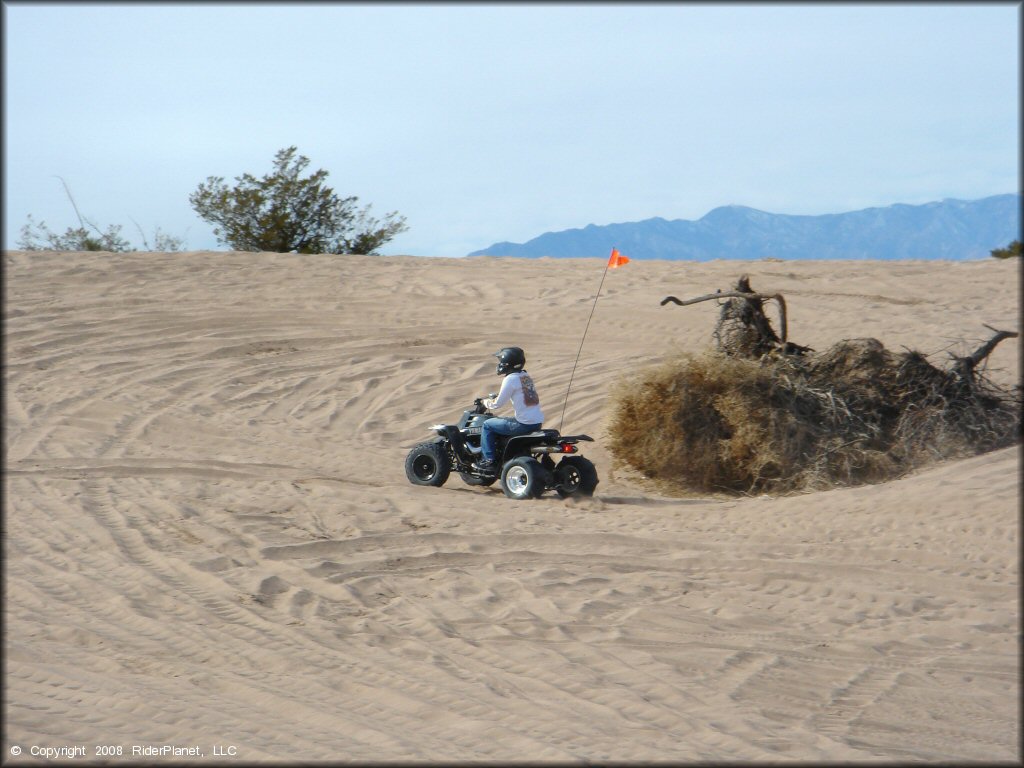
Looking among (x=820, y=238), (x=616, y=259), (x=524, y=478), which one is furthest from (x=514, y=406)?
(x=820, y=238)

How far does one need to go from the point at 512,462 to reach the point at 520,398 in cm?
70

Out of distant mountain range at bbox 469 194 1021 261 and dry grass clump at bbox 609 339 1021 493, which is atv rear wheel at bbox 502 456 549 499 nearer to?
dry grass clump at bbox 609 339 1021 493

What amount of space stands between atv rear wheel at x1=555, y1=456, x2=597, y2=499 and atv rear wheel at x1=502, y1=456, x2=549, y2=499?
0.18m

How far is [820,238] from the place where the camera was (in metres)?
31.2

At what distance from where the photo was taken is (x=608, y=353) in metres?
16.8

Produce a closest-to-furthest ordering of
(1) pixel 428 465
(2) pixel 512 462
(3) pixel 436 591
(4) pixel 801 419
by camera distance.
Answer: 1. (3) pixel 436 591
2. (2) pixel 512 462
3. (1) pixel 428 465
4. (4) pixel 801 419

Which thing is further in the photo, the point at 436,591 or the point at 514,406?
the point at 514,406

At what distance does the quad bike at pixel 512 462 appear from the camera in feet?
34.5

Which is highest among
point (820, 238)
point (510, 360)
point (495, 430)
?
point (820, 238)

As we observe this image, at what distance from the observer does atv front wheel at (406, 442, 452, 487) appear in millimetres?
11148

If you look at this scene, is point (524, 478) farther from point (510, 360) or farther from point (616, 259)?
point (616, 259)

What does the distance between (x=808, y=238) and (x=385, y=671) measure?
27.2m

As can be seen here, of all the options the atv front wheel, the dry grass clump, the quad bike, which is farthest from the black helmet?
the dry grass clump

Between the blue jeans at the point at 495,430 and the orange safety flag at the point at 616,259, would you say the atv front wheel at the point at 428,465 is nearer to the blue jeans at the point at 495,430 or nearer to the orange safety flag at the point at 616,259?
the blue jeans at the point at 495,430
